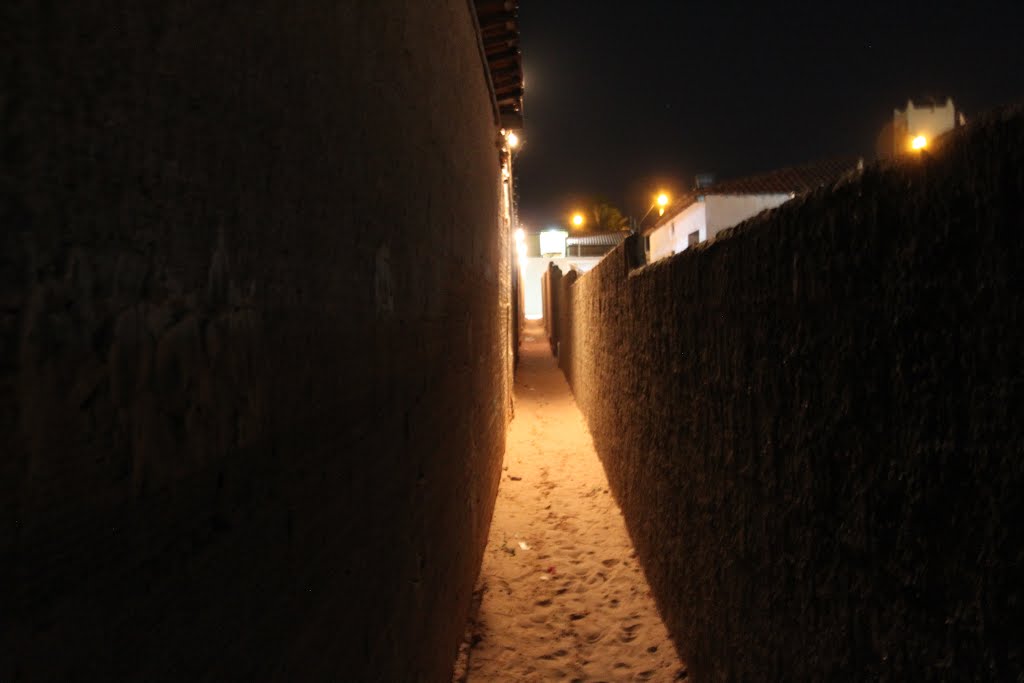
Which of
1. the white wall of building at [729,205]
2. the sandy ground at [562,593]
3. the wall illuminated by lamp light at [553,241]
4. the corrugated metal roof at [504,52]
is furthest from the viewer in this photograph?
the wall illuminated by lamp light at [553,241]

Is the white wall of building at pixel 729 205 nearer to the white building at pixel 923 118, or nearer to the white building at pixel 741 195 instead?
the white building at pixel 741 195

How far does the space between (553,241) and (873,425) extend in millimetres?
50998

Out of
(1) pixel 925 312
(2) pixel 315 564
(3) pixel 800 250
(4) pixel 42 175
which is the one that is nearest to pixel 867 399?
(1) pixel 925 312

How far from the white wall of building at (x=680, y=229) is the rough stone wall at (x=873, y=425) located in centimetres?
2450

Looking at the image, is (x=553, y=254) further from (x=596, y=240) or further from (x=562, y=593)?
(x=562, y=593)

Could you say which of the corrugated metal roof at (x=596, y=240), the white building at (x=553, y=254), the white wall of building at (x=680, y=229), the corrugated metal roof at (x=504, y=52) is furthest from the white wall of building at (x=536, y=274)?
the corrugated metal roof at (x=504, y=52)

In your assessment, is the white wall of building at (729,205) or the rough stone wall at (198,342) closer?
the rough stone wall at (198,342)

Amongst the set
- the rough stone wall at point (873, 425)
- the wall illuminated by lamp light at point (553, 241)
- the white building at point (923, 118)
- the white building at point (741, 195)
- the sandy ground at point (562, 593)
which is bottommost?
the sandy ground at point (562, 593)

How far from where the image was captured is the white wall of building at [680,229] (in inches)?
1104

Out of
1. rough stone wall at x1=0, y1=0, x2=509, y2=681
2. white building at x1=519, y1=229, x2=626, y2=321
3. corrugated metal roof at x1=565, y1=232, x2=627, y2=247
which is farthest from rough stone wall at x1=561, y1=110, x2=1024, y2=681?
corrugated metal roof at x1=565, y1=232, x2=627, y2=247

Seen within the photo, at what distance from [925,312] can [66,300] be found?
4.80 ft

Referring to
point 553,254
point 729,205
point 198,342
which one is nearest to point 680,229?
point 729,205

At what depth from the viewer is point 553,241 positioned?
51.8m

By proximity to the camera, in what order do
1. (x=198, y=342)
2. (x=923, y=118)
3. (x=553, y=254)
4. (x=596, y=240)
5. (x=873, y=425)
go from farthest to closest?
(x=596, y=240) → (x=553, y=254) → (x=923, y=118) → (x=873, y=425) → (x=198, y=342)
